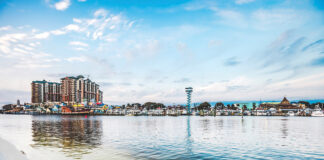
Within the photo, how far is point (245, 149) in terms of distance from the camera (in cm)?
2811

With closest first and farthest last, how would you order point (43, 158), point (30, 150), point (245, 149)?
point (43, 158) < point (30, 150) < point (245, 149)

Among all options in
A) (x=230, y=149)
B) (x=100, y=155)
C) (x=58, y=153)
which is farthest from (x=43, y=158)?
(x=230, y=149)

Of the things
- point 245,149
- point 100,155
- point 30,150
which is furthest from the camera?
point 245,149

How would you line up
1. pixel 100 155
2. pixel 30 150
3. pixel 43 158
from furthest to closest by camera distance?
pixel 30 150
pixel 100 155
pixel 43 158

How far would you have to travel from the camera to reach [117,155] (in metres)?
24.3

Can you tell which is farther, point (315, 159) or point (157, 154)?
point (157, 154)

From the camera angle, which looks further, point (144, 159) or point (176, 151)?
point (176, 151)

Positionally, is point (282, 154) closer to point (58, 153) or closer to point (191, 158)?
point (191, 158)

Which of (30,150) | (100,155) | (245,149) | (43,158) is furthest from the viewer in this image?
(245,149)

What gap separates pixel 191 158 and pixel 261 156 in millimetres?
7396

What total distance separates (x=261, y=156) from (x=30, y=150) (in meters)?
25.1

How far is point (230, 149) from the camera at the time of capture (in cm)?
2812

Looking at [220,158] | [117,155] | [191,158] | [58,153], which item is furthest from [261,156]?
[58,153]

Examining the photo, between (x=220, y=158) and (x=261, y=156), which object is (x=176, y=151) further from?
(x=261, y=156)
